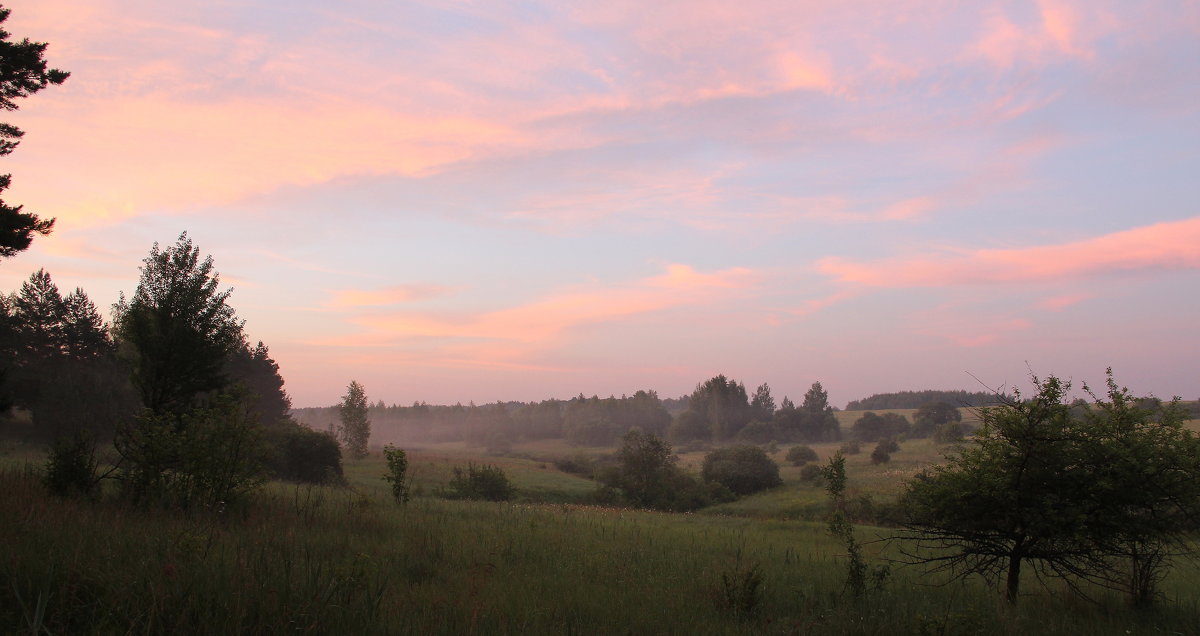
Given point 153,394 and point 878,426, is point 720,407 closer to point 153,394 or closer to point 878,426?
point 878,426

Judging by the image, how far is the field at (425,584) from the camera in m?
4.89

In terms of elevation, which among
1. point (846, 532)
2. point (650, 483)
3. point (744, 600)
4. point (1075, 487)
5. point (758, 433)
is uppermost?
point (1075, 487)

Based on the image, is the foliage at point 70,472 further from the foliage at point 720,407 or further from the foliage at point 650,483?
the foliage at point 720,407

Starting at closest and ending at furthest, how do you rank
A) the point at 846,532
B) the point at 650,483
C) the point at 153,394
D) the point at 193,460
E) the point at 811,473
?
the point at 193,460 < the point at 846,532 < the point at 153,394 < the point at 650,483 < the point at 811,473

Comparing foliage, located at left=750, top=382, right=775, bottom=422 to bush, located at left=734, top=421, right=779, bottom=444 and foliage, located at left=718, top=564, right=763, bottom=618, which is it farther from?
foliage, located at left=718, top=564, right=763, bottom=618

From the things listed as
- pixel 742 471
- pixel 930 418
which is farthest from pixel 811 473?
pixel 930 418

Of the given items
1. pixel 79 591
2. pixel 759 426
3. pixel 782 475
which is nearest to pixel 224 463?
pixel 79 591

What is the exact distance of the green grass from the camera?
4879 millimetres

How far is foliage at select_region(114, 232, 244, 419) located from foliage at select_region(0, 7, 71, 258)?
32.1 ft

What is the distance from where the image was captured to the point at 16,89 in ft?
38.1

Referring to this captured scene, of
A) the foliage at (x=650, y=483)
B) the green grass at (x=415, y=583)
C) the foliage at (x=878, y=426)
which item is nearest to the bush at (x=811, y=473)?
the foliage at (x=650, y=483)

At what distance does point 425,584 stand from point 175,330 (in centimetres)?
1894

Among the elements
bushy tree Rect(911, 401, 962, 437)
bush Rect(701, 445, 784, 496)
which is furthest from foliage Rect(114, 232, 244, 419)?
bushy tree Rect(911, 401, 962, 437)

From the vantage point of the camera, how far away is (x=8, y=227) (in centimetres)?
1140
